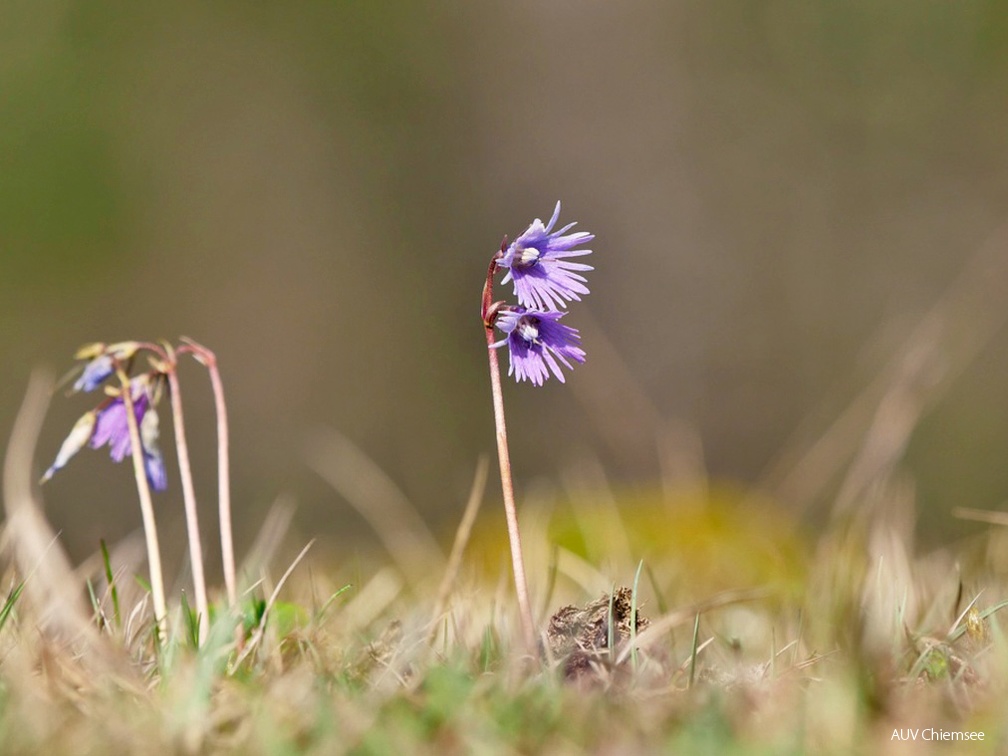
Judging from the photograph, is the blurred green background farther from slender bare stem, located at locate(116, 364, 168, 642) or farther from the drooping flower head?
slender bare stem, located at locate(116, 364, 168, 642)

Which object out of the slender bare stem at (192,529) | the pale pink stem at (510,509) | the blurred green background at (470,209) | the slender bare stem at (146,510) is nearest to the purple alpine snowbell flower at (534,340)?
the pale pink stem at (510,509)

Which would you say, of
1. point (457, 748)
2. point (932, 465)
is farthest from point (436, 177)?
point (457, 748)

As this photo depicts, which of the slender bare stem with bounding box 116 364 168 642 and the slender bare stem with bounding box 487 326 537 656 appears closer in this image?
the slender bare stem with bounding box 487 326 537 656

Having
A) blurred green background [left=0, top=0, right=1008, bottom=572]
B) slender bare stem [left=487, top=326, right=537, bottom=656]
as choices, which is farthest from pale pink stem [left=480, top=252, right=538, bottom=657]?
blurred green background [left=0, top=0, right=1008, bottom=572]

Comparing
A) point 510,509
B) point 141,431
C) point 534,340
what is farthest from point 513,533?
point 141,431

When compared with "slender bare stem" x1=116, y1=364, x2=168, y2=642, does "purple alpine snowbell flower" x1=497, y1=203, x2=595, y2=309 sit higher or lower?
higher

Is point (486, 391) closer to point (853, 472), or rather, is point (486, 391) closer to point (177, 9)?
point (177, 9)
